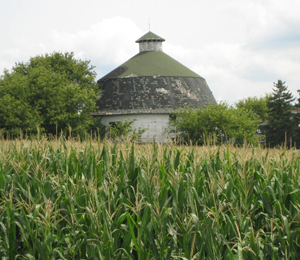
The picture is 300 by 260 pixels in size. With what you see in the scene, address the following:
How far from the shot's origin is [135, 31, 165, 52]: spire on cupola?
58.5 m

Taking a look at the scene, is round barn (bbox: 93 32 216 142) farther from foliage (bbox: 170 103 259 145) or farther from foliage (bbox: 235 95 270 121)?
foliage (bbox: 235 95 270 121)

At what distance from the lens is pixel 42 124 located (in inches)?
1545

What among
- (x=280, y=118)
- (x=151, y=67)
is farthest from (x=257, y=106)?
(x=151, y=67)

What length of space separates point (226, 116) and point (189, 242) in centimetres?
3294

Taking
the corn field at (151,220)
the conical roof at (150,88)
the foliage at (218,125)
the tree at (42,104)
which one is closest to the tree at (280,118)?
the conical roof at (150,88)

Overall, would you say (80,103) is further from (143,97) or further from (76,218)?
(76,218)

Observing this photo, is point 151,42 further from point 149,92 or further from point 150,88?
point 149,92

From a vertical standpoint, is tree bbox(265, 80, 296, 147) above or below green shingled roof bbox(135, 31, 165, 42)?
below

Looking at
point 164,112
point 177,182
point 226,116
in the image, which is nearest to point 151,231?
point 177,182

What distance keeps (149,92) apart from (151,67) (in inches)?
188

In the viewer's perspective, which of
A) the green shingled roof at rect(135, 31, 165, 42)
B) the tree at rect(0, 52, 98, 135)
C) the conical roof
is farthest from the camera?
the green shingled roof at rect(135, 31, 165, 42)

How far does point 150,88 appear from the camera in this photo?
50594 millimetres

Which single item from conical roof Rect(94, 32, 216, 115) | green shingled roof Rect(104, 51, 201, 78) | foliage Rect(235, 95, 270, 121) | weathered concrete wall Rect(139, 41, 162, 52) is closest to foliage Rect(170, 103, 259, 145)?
conical roof Rect(94, 32, 216, 115)

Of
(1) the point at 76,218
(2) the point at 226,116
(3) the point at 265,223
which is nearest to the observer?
(1) the point at 76,218
